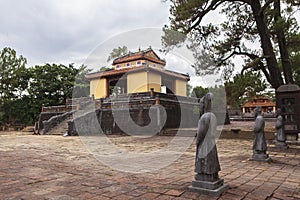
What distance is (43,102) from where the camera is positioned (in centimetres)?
2331

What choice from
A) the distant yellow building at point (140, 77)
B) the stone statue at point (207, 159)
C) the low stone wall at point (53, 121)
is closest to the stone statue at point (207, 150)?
the stone statue at point (207, 159)

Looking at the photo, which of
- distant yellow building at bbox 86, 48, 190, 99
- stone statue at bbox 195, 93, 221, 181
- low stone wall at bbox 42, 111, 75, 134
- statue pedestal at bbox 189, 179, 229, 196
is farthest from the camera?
distant yellow building at bbox 86, 48, 190, 99

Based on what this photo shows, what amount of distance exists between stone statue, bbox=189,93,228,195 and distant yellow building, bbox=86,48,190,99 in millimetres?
14916

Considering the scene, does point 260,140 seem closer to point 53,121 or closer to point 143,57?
point 53,121

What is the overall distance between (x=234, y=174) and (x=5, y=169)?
411 cm

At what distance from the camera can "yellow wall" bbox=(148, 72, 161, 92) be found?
60.4ft

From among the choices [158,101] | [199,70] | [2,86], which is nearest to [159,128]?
[158,101]

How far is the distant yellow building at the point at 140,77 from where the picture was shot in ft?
60.3

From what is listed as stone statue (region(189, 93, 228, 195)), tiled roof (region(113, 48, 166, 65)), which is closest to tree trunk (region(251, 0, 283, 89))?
stone statue (region(189, 93, 228, 195))

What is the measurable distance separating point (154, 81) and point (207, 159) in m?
16.0

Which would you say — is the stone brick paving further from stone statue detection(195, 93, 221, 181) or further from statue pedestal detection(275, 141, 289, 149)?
statue pedestal detection(275, 141, 289, 149)

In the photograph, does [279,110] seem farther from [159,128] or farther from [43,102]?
[43,102]

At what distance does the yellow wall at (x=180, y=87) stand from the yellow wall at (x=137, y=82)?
405cm

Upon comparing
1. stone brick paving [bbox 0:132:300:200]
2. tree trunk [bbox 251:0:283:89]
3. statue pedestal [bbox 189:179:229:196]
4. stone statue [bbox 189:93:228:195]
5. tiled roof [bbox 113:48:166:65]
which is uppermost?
tiled roof [bbox 113:48:166:65]
